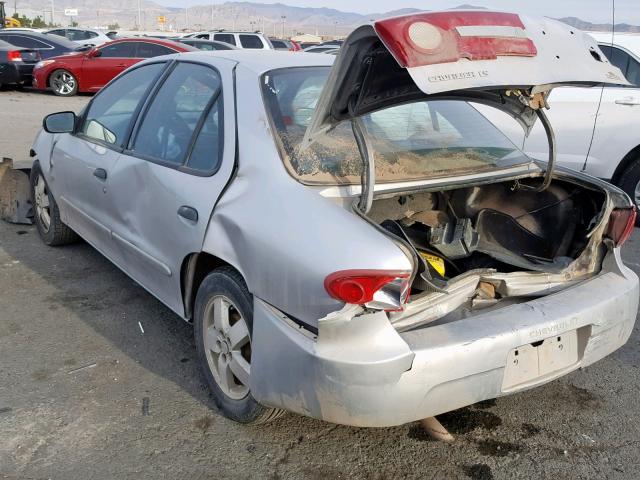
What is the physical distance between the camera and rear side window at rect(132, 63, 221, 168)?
123 inches

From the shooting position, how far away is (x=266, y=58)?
3.31 meters

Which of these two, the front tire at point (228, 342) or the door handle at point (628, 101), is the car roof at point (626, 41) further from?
the front tire at point (228, 342)

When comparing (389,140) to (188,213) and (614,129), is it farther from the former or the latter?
(614,129)

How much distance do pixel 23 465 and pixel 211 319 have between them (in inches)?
37.9

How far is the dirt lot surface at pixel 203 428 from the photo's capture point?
2619 mm

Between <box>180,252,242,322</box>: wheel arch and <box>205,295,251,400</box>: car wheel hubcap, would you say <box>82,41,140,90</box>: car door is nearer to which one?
<box>180,252,242,322</box>: wheel arch

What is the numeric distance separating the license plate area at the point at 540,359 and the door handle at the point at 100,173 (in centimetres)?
252

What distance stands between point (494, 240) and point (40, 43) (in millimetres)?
17078

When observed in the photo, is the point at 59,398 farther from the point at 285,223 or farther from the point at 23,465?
the point at 285,223

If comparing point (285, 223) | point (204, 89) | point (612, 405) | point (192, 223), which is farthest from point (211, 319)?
point (612, 405)

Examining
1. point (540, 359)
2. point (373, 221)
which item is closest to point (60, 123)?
point (373, 221)

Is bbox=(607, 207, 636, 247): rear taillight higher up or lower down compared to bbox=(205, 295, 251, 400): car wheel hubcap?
higher up

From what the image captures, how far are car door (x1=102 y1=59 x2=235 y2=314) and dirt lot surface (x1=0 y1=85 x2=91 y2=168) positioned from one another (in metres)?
4.08

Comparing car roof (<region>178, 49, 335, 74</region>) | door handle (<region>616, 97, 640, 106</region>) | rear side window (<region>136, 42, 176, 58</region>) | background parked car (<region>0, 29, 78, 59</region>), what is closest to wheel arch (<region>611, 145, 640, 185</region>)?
door handle (<region>616, 97, 640, 106</region>)
